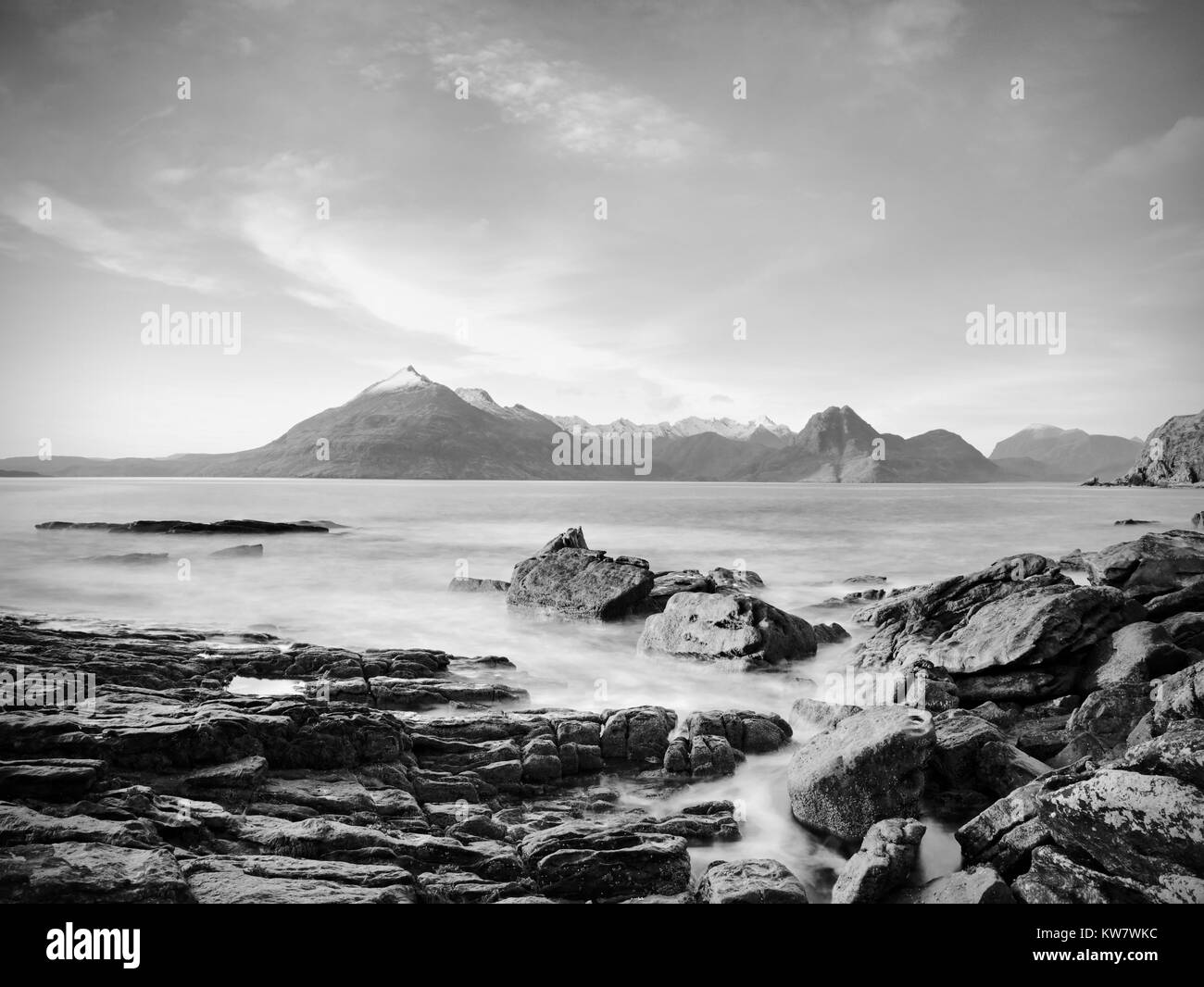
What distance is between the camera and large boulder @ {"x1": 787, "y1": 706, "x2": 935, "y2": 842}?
707 cm

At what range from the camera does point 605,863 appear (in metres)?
5.86

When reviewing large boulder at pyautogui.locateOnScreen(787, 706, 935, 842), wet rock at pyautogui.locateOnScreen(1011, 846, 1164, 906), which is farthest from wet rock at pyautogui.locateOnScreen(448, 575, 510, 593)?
wet rock at pyautogui.locateOnScreen(1011, 846, 1164, 906)

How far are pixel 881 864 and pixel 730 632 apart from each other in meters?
8.81

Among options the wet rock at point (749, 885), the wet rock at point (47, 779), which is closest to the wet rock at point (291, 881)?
the wet rock at point (47, 779)

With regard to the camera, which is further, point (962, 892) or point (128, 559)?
point (128, 559)

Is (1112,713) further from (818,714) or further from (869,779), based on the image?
(869,779)

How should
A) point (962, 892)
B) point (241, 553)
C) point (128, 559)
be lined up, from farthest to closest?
point (241, 553) < point (128, 559) < point (962, 892)

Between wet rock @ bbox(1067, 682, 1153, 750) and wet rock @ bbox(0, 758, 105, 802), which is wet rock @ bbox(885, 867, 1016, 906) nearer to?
wet rock @ bbox(1067, 682, 1153, 750)

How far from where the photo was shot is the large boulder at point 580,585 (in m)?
18.5

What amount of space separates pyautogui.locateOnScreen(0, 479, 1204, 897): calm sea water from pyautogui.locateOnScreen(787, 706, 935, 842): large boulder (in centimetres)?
35

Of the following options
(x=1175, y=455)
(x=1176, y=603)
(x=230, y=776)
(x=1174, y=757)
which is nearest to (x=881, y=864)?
(x=1174, y=757)

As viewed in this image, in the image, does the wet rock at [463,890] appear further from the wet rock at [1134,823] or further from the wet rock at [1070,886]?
the wet rock at [1134,823]
